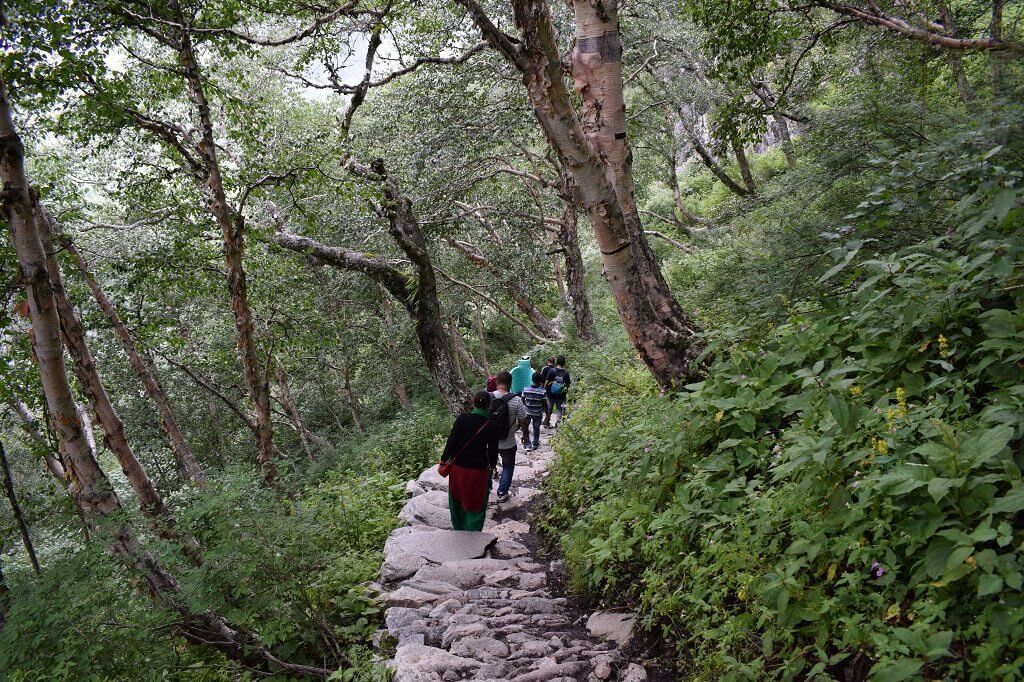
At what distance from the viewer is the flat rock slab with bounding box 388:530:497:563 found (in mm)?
6449

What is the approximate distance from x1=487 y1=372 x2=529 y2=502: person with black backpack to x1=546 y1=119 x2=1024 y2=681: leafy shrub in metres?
2.21

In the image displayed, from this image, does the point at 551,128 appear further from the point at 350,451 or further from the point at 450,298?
the point at 450,298

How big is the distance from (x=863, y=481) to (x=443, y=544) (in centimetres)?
481

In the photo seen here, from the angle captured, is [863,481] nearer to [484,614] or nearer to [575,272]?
[484,614]

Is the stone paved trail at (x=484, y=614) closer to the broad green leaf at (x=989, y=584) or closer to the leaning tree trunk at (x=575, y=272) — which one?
the broad green leaf at (x=989, y=584)

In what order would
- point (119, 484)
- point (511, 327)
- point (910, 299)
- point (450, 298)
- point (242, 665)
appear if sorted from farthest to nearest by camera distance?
point (511, 327), point (450, 298), point (119, 484), point (242, 665), point (910, 299)

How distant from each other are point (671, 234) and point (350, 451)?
14673 mm

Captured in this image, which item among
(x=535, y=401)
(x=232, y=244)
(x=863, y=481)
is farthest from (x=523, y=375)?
(x=863, y=481)

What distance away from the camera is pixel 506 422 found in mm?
7539

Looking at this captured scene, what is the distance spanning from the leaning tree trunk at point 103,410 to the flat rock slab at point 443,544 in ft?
6.76

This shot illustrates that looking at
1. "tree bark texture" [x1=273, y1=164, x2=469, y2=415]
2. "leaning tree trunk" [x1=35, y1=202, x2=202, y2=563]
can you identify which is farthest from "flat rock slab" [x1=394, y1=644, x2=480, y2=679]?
"tree bark texture" [x1=273, y1=164, x2=469, y2=415]

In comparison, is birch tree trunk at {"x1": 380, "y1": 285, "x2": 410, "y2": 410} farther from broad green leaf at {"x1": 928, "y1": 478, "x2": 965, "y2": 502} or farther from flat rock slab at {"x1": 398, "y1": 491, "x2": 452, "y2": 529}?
broad green leaf at {"x1": 928, "y1": 478, "x2": 965, "y2": 502}

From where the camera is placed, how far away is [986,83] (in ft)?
21.7

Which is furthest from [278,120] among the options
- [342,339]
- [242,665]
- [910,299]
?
[910,299]
